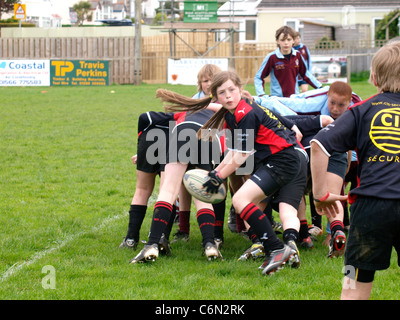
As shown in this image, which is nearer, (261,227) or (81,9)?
(261,227)

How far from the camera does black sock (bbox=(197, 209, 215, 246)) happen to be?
5094 mm

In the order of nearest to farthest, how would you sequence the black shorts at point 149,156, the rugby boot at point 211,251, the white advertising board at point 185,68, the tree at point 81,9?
1. the rugby boot at point 211,251
2. the black shorts at point 149,156
3. the white advertising board at point 185,68
4. the tree at point 81,9

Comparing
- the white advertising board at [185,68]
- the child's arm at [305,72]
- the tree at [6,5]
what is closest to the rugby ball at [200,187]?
the child's arm at [305,72]

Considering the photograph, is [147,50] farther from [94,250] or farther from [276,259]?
[276,259]

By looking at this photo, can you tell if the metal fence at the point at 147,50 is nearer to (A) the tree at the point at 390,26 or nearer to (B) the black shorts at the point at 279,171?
(A) the tree at the point at 390,26

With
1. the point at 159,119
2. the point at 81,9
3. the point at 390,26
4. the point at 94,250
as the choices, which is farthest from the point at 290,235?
the point at 81,9

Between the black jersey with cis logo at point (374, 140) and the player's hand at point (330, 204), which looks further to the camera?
the player's hand at point (330, 204)

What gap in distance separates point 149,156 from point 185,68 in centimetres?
2371

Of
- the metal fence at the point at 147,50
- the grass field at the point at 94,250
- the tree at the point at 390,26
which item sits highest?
the tree at the point at 390,26

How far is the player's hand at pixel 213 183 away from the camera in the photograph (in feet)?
15.2

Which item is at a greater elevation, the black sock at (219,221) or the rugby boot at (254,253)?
the black sock at (219,221)

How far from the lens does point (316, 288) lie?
434 centimetres

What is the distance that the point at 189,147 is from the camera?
5.11m
